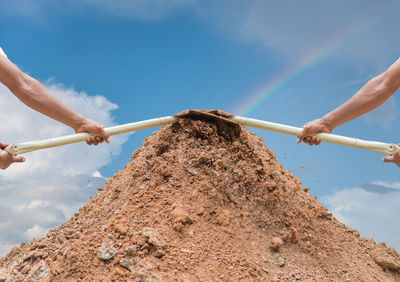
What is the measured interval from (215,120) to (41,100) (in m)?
2.53

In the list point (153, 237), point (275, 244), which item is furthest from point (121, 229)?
point (275, 244)

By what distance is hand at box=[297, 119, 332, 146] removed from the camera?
193 inches

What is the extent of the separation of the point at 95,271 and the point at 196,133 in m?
2.37

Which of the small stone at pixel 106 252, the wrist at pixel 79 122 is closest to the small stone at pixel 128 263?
the small stone at pixel 106 252

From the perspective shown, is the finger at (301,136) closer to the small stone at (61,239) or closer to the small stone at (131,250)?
the small stone at (131,250)

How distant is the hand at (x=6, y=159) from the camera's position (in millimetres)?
4703

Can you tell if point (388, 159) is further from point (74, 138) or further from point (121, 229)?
point (74, 138)

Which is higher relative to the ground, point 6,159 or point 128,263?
point 6,159

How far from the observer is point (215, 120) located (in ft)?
17.0

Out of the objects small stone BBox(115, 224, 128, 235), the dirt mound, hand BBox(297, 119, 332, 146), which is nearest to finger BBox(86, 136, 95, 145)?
the dirt mound

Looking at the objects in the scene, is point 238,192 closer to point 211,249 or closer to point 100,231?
point 211,249

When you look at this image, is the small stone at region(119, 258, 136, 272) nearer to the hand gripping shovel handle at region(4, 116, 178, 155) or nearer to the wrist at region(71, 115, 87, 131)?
the hand gripping shovel handle at region(4, 116, 178, 155)

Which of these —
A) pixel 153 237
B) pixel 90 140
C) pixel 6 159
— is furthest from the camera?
pixel 90 140

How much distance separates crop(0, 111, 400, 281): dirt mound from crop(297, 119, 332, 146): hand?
0.80 metres
